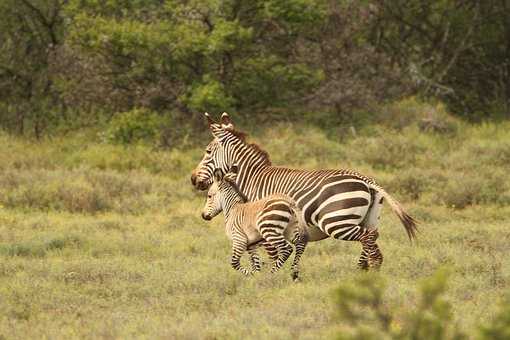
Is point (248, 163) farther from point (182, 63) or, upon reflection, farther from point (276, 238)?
point (182, 63)

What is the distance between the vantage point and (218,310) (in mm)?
8609

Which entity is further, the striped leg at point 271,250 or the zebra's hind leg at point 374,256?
the striped leg at point 271,250

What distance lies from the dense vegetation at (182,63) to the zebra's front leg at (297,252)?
10.0 metres

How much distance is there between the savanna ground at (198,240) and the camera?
8203 mm

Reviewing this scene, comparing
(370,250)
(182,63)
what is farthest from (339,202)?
(182,63)

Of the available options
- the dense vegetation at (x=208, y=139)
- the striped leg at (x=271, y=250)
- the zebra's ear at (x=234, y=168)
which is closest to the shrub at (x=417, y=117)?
the dense vegetation at (x=208, y=139)

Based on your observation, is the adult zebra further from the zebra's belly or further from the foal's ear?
the foal's ear

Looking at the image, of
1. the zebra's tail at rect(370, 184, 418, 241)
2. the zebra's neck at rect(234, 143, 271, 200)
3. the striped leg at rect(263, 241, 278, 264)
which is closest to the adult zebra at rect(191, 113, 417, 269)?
the zebra's tail at rect(370, 184, 418, 241)

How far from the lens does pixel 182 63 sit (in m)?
20.8

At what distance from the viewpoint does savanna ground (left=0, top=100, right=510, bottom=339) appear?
8.20 meters

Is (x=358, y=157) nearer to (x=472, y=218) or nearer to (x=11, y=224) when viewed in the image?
(x=472, y=218)

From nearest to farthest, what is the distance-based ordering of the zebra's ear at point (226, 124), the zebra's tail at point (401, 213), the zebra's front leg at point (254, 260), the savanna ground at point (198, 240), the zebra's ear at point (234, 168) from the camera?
the savanna ground at point (198, 240)
the zebra's tail at point (401, 213)
the zebra's front leg at point (254, 260)
the zebra's ear at point (234, 168)
the zebra's ear at point (226, 124)

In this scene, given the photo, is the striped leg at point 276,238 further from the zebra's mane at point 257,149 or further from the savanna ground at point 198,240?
the zebra's mane at point 257,149

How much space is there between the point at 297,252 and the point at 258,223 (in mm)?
470
